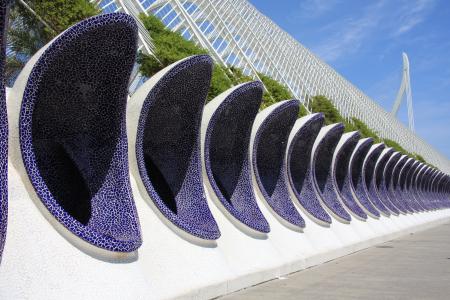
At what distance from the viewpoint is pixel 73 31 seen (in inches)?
229

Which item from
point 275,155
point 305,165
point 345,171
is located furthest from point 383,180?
point 275,155

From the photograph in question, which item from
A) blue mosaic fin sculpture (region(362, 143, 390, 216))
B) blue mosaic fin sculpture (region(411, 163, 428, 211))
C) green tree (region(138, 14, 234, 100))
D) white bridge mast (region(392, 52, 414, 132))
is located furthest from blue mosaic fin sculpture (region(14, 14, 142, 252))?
white bridge mast (region(392, 52, 414, 132))

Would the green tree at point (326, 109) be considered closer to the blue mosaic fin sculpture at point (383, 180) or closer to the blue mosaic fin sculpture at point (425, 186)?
the blue mosaic fin sculpture at point (383, 180)

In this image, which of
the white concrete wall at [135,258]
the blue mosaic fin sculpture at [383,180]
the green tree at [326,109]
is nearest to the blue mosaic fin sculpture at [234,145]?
the white concrete wall at [135,258]

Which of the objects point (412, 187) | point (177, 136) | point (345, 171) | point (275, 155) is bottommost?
point (177, 136)

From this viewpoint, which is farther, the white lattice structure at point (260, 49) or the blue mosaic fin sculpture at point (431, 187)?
the blue mosaic fin sculpture at point (431, 187)

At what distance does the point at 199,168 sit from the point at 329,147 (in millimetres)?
8374

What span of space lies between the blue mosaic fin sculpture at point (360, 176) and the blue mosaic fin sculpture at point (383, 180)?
2959 millimetres

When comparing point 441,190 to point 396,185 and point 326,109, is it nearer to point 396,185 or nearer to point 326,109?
point 396,185

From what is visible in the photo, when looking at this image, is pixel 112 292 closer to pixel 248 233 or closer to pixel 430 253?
pixel 248 233

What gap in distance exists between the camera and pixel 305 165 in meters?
14.7

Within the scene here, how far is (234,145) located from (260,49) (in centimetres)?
2324

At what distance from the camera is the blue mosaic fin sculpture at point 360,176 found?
63.6 ft

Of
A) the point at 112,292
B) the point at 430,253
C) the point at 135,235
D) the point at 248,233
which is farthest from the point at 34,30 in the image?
the point at 430,253
